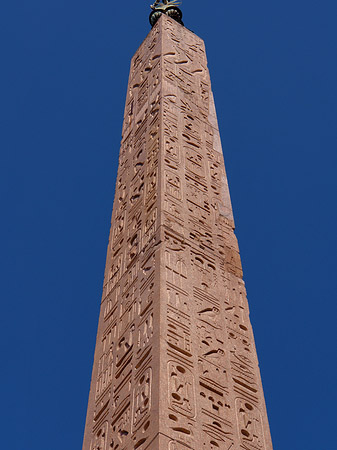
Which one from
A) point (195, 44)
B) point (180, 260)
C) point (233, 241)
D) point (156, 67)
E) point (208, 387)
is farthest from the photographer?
point (195, 44)

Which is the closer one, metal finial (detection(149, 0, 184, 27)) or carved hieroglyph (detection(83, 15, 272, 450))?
carved hieroglyph (detection(83, 15, 272, 450))

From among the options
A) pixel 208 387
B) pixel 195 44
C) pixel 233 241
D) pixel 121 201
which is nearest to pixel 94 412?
pixel 208 387

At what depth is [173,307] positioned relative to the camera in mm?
6387

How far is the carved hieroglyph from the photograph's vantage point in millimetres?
5719

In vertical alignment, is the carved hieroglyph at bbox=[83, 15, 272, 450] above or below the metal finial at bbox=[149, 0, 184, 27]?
below

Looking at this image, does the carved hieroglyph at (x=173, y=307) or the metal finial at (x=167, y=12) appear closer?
the carved hieroglyph at (x=173, y=307)

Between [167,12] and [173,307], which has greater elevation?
[167,12]

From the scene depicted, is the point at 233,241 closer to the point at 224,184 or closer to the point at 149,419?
the point at 224,184

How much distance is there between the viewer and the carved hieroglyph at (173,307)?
5719 millimetres

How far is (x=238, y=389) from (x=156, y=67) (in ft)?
16.1

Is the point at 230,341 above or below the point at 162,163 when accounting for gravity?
below

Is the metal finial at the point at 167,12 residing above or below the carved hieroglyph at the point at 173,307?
above

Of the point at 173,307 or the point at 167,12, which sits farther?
the point at 167,12

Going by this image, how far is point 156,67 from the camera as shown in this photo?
10.2m
